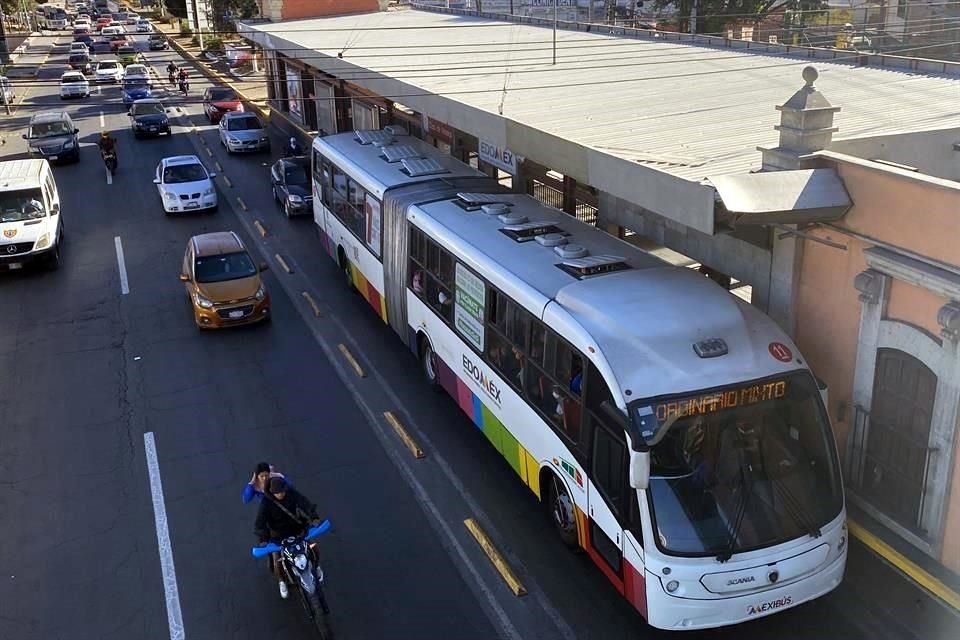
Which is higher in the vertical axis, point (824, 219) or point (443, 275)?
point (824, 219)

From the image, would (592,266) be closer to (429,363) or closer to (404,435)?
(404,435)

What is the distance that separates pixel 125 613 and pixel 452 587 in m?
3.54

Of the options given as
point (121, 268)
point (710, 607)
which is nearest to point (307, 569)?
point (710, 607)

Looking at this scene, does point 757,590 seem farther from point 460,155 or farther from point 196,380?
point 460,155

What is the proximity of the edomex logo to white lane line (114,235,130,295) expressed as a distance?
10.8m

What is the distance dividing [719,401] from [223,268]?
39.8 ft

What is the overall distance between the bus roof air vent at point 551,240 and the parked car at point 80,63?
62.6 m

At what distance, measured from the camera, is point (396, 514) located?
Answer: 11312 millimetres

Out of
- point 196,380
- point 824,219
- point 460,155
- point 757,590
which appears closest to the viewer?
point 757,590

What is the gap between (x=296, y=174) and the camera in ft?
89.1

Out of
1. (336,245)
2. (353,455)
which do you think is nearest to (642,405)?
(353,455)

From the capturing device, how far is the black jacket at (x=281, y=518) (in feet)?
29.3

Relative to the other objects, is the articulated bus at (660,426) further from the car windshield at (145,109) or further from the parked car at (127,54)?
the parked car at (127,54)

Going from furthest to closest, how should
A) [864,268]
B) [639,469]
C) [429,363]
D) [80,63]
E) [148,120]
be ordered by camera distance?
[80,63], [148,120], [429,363], [864,268], [639,469]
